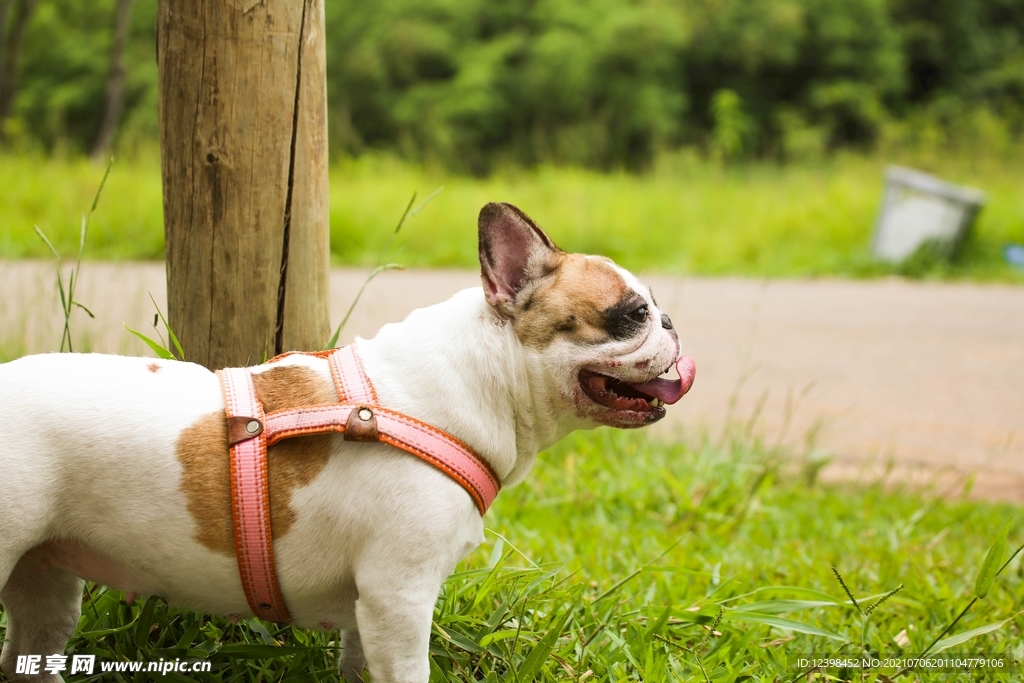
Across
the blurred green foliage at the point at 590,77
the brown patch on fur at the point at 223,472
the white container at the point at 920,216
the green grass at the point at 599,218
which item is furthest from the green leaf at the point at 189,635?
the blurred green foliage at the point at 590,77

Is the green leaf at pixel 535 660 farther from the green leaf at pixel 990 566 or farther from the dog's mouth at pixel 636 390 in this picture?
the green leaf at pixel 990 566

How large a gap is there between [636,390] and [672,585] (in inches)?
49.0

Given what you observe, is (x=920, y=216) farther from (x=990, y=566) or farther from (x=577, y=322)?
(x=577, y=322)

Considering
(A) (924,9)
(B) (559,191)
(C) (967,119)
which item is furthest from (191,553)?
(A) (924,9)

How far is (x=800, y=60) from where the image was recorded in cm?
2077

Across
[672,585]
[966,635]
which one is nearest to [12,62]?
[672,585]

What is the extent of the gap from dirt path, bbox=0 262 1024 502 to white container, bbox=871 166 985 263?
1.98 feet

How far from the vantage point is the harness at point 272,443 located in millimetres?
1701

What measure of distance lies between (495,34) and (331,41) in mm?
3530

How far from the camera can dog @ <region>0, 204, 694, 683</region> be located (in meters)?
1.66

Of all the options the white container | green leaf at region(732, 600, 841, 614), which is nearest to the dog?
green leaf at region(732, 600, 841, 614)

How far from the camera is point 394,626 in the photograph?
1.69 m

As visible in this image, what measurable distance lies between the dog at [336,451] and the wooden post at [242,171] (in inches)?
18.5

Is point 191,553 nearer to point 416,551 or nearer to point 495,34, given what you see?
point 416,551
